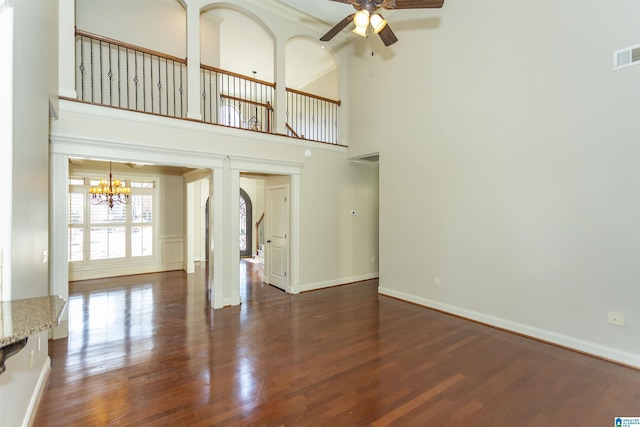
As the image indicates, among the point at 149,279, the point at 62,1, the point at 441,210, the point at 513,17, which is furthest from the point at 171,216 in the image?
the point at 513,17

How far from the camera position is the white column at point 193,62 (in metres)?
4.51

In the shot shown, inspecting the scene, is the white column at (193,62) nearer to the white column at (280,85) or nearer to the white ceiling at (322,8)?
the white column at (280,85)

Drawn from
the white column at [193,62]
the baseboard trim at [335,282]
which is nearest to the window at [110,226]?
the white column at [193,62]

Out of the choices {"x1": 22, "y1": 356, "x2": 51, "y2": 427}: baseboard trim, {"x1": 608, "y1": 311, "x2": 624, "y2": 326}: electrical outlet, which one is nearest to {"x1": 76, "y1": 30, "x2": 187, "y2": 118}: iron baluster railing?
{"x1": 22, "y1": 356, "x2": 51, "y2": 427}: baseboard trim

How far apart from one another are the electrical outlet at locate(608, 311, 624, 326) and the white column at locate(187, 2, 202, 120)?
5652 mm

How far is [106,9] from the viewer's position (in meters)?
5.33

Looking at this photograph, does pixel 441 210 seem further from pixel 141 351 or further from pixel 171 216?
pixel 171 216

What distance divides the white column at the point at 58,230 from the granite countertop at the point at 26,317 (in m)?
2.51

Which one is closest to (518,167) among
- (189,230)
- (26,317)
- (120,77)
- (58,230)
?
(26,317)

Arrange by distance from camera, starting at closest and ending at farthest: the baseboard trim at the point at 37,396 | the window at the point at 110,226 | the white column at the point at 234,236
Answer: the baseboard trim at the point at 37,396, the white column at the point at 234,236, the window at the point at 110,226

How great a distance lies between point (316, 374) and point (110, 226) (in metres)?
6.54

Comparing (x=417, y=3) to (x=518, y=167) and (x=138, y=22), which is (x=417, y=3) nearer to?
(x=518, y=167)

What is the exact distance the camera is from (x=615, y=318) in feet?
10.3

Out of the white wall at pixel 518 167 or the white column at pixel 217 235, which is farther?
the white column at pixel 217 235
